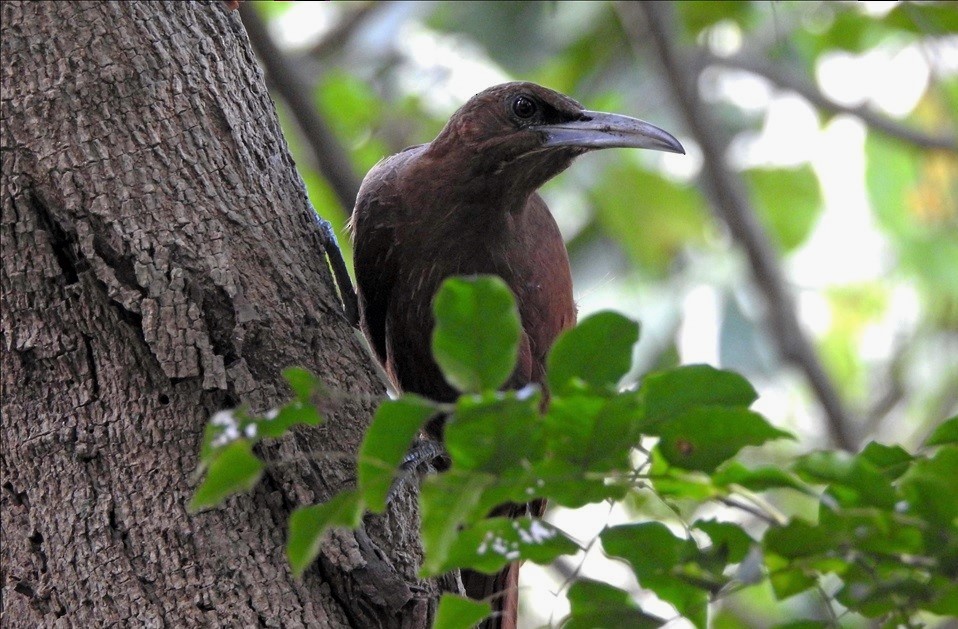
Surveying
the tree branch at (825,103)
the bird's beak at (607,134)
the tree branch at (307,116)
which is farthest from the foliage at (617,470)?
the tree branch at (825,103)

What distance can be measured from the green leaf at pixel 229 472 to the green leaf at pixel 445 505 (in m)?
0.19

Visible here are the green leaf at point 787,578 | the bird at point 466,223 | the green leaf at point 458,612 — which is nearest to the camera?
the green leaf at point 787,578

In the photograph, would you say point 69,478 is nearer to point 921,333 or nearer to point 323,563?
point 323,563

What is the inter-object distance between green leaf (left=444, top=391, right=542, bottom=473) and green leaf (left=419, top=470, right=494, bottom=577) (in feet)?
0.05

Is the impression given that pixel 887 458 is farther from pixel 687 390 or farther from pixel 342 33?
pixel 342 33

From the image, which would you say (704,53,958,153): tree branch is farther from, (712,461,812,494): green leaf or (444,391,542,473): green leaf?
(444,391,542,473): green leaf

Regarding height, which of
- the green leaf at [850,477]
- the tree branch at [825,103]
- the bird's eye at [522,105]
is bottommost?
the green leaf at [850,477]

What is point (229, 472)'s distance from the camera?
1.25 m

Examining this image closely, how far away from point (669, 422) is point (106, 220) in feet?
3.85

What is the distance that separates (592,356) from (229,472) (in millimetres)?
415

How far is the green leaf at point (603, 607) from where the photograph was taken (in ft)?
4.50

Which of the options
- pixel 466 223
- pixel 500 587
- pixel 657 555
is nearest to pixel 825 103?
pixel 466 223

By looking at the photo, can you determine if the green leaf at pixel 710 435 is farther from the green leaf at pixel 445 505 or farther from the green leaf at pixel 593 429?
the green leaf at pixel 445 505

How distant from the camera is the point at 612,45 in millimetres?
5953
